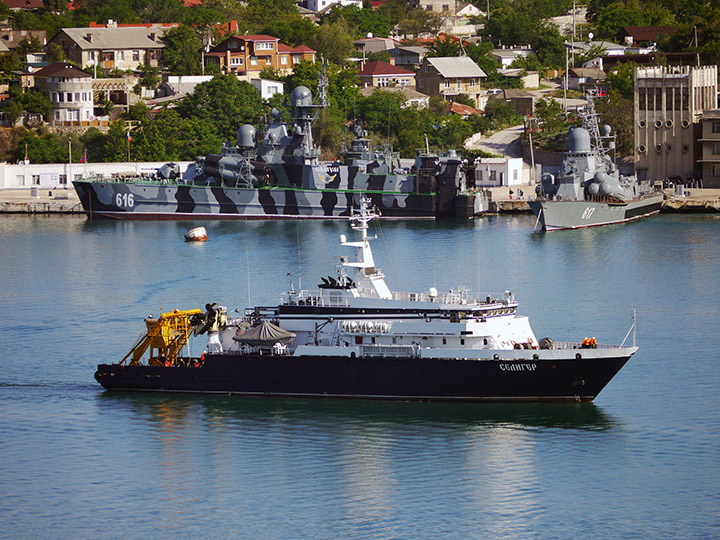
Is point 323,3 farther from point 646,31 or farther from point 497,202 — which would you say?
point 497,202

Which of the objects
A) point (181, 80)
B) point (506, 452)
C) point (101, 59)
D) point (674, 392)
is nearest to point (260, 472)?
point (506, 452)

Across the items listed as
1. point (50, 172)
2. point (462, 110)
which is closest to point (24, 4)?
point (50, 172)

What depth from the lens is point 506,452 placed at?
36.8 m

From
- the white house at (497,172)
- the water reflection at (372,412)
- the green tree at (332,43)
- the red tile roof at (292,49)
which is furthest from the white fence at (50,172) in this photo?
the water reflection at (372,412)

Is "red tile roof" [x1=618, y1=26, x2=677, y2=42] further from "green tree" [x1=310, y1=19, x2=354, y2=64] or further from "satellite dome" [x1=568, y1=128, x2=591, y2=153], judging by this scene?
"satellite dome" [x1=568, y1=128, x2=591, y2=153]

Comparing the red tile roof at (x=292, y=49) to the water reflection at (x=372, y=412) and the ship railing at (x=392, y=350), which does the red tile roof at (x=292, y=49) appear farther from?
the ship railing at (x=392, y=350)

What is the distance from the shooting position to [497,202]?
93688 millimetres

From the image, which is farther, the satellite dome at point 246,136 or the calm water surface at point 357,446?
the satellite dome at point 246,136

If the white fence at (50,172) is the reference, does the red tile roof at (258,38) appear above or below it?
above

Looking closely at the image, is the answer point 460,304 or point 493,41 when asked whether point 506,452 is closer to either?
point 460,304

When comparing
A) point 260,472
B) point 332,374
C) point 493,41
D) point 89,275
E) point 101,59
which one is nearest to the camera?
point 260,472

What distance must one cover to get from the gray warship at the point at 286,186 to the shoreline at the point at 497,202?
236 cm

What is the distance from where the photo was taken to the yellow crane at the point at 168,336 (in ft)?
144

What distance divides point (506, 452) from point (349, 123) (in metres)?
79.9
